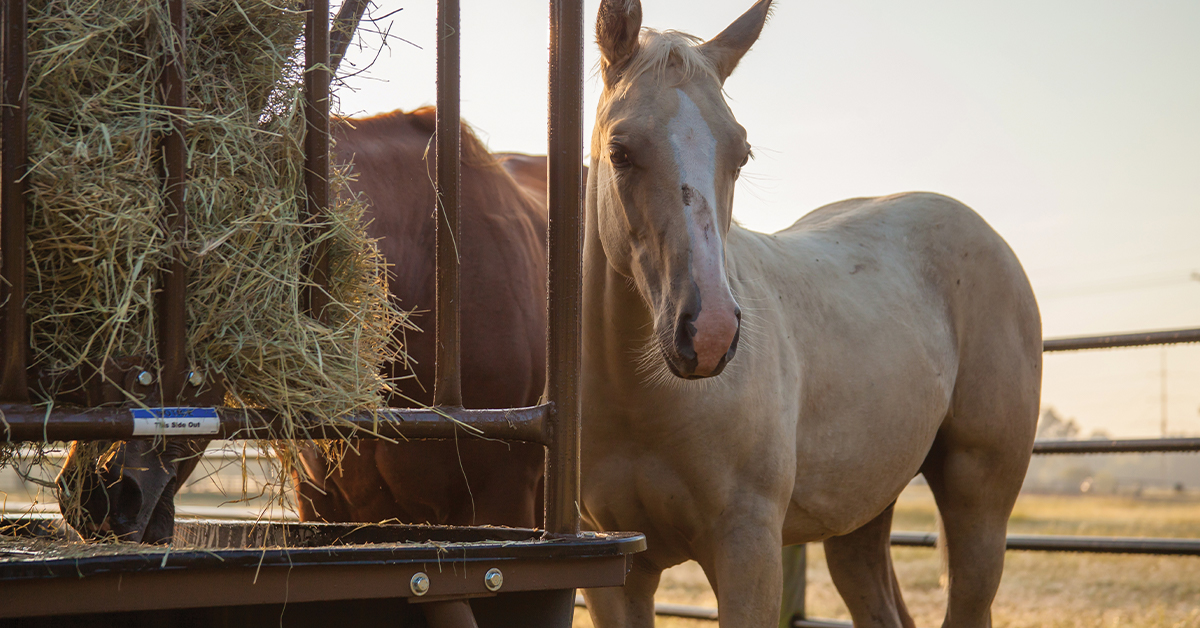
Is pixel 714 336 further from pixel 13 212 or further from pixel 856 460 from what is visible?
pixel 856 460

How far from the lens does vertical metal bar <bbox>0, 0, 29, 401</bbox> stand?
3.29 feet

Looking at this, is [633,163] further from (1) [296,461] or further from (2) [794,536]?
(2) [794,536]

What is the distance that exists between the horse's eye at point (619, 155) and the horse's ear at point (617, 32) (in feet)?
0.83

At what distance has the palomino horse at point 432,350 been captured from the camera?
2.55 m

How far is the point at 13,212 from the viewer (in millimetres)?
1016

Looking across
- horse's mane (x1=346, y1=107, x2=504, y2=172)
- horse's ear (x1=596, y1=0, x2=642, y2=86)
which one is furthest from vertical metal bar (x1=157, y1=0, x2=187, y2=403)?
horse's mane (x1=346, y1=107, x2=504, y2=172)

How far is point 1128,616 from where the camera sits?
18.3 feet

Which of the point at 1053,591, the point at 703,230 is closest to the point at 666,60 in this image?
the point at 703,230

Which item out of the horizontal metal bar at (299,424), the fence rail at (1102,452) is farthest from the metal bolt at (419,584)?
the fence rail at (1102,452)

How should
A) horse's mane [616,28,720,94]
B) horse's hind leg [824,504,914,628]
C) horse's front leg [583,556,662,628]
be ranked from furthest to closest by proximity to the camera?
1. horse's hind leg [824,504,914,628]
2. horse's front leg [583,556,662,628]
3. horse's mane [616,28,720,94]

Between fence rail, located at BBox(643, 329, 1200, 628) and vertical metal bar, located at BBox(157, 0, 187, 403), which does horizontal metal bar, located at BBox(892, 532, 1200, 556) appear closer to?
fence rail, located at BBox(643, 329, 1200, 628)

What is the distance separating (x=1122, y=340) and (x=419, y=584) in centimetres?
393

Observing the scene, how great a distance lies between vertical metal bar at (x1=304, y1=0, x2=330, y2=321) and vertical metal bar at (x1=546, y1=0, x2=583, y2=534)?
13.0 inches

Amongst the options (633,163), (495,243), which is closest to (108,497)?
(633,163)
